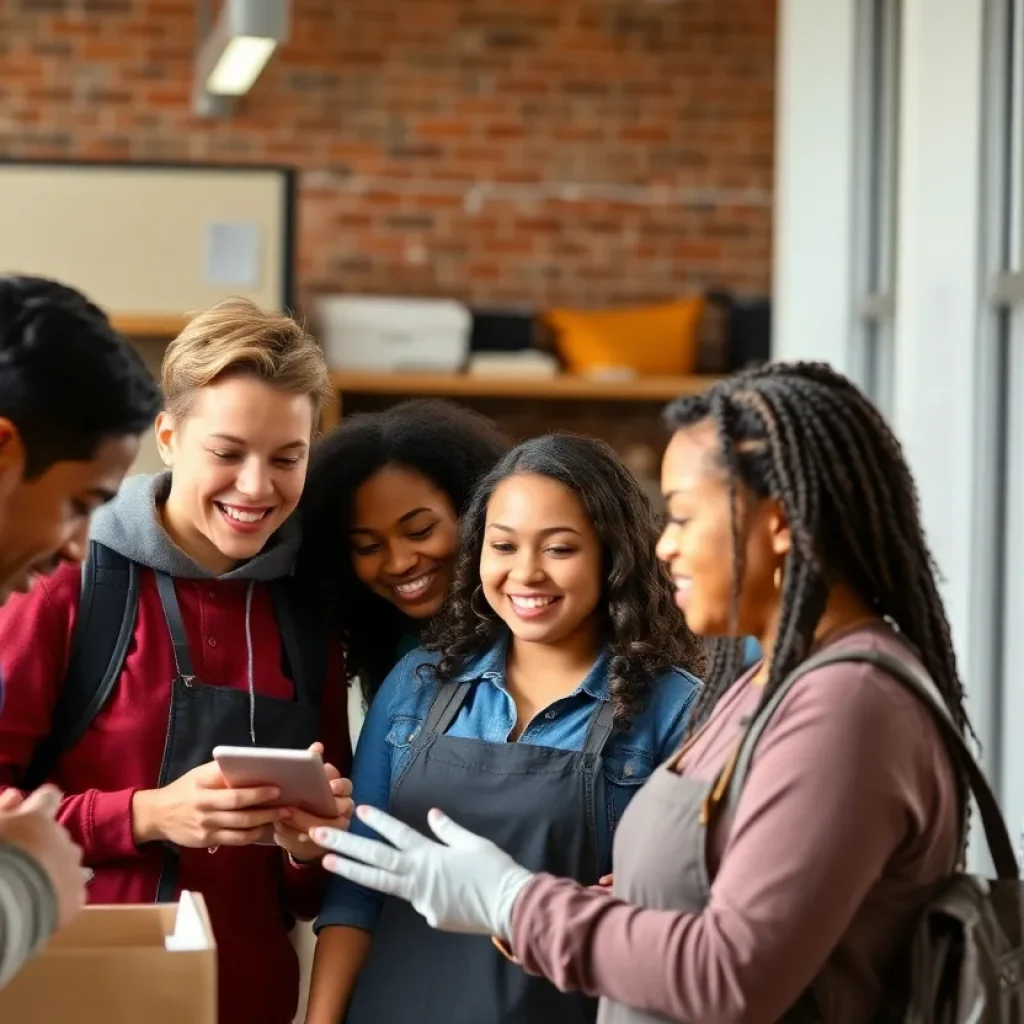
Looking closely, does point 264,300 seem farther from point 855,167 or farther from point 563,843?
point 563,843

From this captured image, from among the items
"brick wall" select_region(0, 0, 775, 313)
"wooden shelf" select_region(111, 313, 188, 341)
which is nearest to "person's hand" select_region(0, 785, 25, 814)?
"wooden shelf" select_region(111, 313, 188, 341)

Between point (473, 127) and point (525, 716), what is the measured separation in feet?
16.5

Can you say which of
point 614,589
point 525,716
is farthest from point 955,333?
point 525,716

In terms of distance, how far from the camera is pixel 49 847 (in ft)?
4.39

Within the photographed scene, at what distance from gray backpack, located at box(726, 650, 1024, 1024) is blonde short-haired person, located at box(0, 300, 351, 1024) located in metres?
0.66

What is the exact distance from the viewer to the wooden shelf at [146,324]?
5.45 meters

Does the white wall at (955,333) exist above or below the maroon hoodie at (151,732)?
above

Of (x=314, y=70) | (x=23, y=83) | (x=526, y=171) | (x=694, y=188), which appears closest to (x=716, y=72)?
(x=694, y=188)

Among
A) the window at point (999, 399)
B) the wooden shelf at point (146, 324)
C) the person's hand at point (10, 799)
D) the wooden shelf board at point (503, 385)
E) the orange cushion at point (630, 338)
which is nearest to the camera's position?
the person's hand at point (10, 799)

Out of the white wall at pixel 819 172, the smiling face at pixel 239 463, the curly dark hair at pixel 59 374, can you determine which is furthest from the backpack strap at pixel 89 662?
the white wall at pixel 819 172

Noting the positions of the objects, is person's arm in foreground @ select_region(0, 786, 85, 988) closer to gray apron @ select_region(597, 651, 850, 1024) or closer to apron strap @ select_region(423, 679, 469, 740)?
gray apron @ select_region(597, 651, 850, 1024)

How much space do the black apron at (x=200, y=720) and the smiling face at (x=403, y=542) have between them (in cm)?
22

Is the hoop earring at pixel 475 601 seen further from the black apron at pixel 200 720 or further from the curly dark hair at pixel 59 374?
the curly dark hair at pixel 59 374

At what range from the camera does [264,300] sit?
562 centimetres
